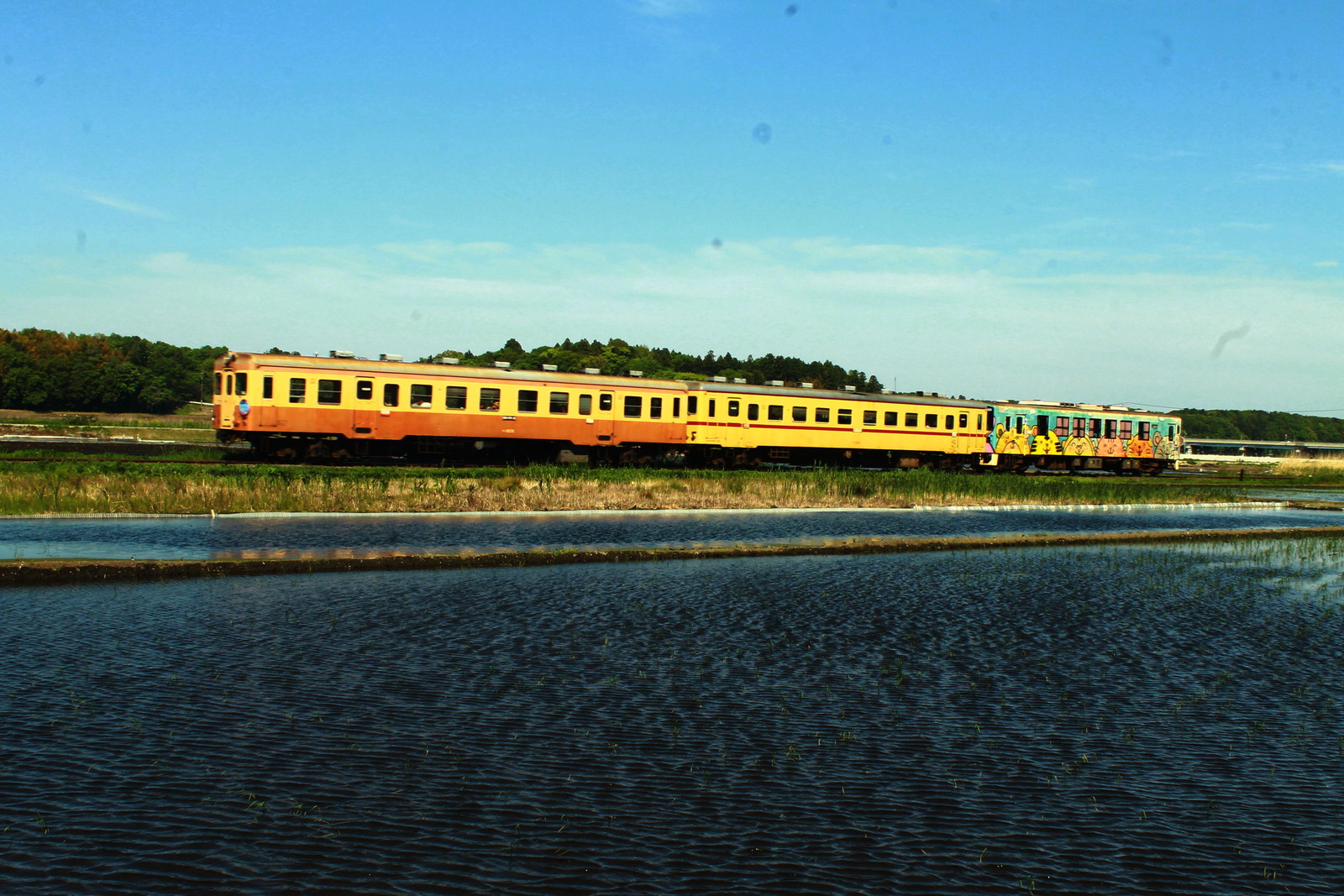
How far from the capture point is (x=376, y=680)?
39.7ft

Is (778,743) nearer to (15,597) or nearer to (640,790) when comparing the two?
(640,790)

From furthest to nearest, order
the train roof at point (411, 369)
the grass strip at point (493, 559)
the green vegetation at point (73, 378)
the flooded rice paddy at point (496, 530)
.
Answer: the green vegetation at point (73, 378)
the train roof at point (411, 369)
the flooded rice paddy at point (496, 530)
the grass strip at point (493, 559)

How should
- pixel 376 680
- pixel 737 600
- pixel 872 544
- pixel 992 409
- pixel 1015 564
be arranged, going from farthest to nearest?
pixel 992 409 → pixel 872 544 → pixel 1015 564 → pixel 737 600 → pixel 376 680

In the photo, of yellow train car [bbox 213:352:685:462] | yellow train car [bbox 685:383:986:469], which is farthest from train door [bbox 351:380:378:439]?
yellow train car [bbox 685:383:986:469]

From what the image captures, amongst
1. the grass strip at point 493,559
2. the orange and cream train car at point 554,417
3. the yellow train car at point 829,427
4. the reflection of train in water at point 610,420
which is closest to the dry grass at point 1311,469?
the reflection of train in water at point 610,420

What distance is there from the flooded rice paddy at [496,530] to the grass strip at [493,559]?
0.97 metres

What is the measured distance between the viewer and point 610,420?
4747cm

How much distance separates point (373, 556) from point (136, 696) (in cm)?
1013

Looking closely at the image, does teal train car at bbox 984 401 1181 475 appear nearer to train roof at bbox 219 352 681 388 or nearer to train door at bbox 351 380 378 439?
train roof at bbox 219 352 681 388

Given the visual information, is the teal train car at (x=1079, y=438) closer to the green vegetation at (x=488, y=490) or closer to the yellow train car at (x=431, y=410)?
the green vegetation at (x=488, y=490)

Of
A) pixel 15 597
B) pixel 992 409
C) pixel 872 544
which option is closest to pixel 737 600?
pixel 872 544

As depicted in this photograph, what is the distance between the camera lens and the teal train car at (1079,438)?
59.2 meters

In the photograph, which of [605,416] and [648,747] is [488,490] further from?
[648,747]

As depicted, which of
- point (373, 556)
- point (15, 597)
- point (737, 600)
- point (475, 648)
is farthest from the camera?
point (373, 556)
